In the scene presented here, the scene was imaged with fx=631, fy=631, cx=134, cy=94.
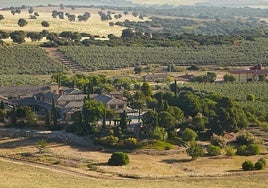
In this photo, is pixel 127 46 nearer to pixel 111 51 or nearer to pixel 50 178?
pixel 111 51

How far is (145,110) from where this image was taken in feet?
253

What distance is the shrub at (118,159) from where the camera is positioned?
2291 inches

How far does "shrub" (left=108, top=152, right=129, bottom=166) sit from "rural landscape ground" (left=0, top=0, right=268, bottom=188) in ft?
1.97

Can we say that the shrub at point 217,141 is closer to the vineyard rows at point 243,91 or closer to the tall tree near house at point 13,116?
the vineyard rows at point 243,91

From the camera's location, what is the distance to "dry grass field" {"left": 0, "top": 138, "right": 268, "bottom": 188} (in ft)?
168

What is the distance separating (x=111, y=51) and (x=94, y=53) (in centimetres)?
479

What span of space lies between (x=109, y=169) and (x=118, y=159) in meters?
2.04

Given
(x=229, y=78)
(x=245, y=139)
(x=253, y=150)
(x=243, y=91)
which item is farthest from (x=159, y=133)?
(x=229, y=78)

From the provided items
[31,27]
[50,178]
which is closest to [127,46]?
[31,27]

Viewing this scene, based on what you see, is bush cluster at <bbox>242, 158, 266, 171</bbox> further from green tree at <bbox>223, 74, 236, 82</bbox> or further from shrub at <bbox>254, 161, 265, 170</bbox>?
green tree at <bbox>223, 74, 236, 82</bbox>

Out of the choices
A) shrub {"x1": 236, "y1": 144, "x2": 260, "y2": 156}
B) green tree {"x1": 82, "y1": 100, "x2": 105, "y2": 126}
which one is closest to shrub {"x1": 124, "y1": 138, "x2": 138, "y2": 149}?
green tree {"x1": 82, "y1": 100, "x2": 105, "y2": 126}

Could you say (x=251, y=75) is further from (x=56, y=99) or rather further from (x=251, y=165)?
(x=251, y=165)

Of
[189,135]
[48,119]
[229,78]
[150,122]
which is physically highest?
[150,122]

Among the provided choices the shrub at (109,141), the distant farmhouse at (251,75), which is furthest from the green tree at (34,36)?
the shrub at (109,141)
